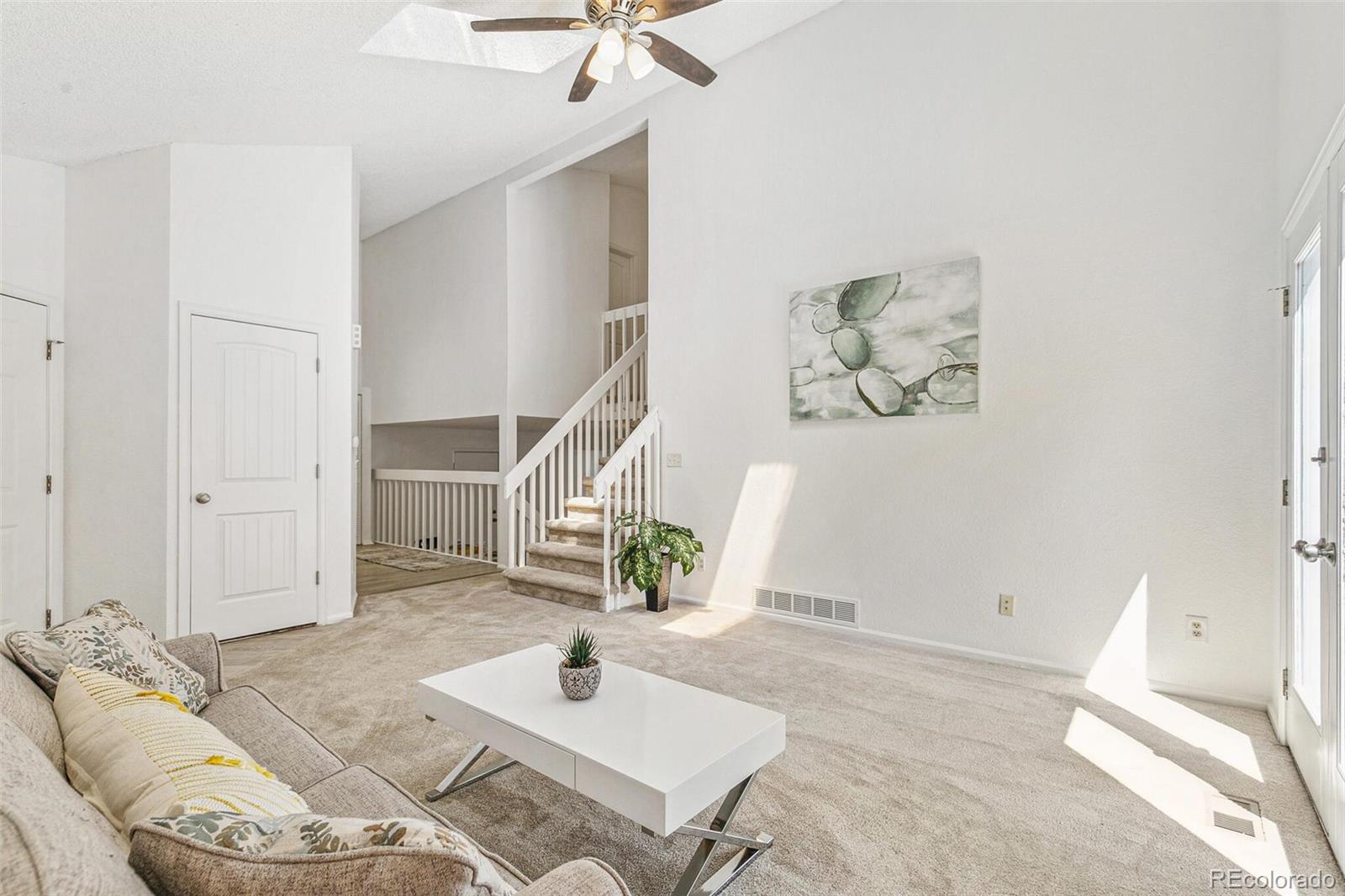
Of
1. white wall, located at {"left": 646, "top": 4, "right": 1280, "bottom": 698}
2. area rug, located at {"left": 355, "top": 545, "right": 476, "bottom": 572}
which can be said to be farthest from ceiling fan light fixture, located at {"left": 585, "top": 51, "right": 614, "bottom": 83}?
area rug, located at {"left": 355, "top": 545, "right": 476, "bottom": 572}

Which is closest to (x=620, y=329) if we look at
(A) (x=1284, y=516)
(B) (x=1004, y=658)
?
(B) (x=1004, y=658)

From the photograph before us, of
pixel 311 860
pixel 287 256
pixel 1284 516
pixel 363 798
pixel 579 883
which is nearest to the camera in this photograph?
pixel 311 860

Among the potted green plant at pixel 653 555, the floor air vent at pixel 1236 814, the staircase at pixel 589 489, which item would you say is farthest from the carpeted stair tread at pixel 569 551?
the floor air vent at pixel 1236 814

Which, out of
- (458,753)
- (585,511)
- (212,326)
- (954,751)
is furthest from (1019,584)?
(212,326)

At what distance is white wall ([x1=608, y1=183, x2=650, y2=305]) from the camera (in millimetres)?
7762

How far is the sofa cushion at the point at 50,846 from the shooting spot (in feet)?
1.78

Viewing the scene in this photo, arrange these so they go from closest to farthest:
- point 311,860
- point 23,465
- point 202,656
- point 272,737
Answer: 1. point 311,860
2. point 272,737
3. point 202,656
4. point 23,465

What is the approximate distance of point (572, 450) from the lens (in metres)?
5.86

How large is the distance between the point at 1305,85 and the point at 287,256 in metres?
5.11

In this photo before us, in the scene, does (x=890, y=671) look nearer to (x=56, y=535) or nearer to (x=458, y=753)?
(x=458, y=753)

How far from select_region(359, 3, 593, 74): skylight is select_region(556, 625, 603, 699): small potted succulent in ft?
10.4

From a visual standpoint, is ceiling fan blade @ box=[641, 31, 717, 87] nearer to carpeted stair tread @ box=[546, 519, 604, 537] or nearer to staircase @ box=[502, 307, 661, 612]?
staircase @ box=[502, 307, 661, 612]

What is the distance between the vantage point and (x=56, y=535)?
12.7ft

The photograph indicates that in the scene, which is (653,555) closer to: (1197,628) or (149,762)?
(1197,628)
